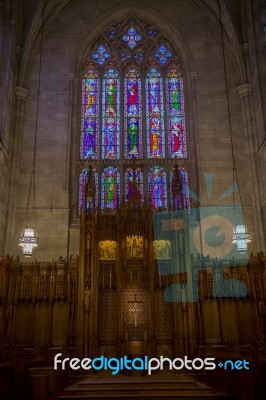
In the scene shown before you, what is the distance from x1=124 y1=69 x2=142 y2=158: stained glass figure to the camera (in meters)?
20.9

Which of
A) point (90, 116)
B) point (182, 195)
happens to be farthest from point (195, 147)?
point (90, 116)

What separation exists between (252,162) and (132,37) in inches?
363

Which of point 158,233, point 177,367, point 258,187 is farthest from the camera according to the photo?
point 258,187

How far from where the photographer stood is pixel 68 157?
1995cm

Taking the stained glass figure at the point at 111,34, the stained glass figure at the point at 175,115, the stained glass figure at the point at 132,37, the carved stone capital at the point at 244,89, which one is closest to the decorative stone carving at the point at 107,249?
the stained glass figure at the point at 175,115

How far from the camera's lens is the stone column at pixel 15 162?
1836 centimetres

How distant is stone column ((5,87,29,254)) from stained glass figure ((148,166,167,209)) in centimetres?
592

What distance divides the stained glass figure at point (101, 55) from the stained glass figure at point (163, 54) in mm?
2480

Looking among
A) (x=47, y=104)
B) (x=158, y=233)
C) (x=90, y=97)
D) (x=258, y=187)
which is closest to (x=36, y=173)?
(x=47, y=104)

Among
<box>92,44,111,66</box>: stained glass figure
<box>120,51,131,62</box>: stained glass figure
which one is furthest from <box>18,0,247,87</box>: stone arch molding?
<box>120,51,131,62</box>: stained glass figure

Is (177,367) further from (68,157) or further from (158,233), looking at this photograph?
(68,157)

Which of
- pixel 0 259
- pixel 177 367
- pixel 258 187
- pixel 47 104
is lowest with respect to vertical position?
pixel 177 367

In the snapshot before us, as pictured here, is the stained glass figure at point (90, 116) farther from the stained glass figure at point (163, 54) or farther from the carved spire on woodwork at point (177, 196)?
the carved spire on woodwork at point (177, 196)

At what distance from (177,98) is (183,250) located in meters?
8.56
